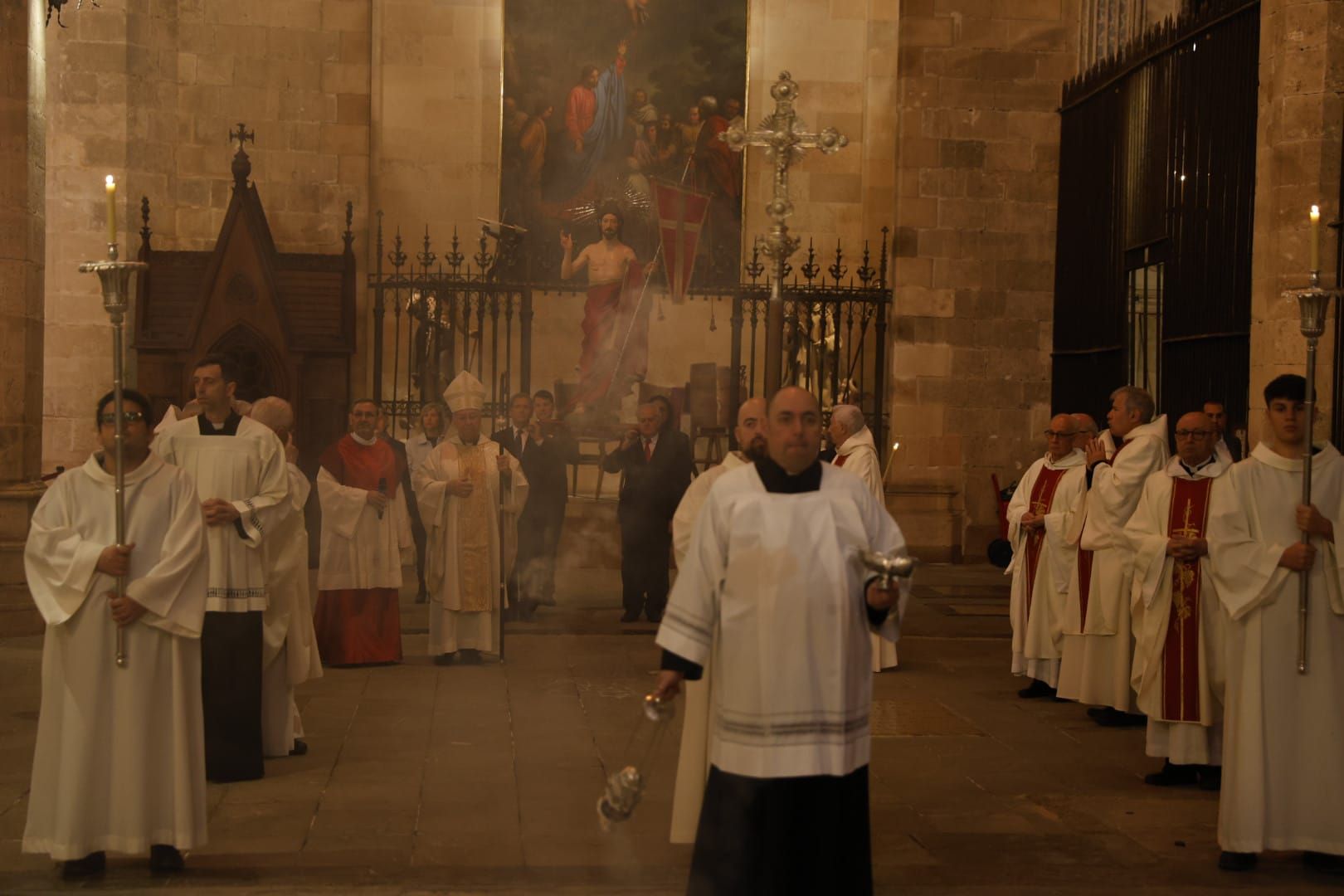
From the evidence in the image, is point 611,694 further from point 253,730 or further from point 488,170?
point 488,170

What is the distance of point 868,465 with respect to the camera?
10031 mm

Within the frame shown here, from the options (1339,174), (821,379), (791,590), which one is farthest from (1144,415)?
(821,379)

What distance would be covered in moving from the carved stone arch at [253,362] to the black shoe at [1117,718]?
824 centimetres

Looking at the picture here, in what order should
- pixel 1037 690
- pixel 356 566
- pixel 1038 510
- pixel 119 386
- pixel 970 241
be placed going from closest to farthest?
1. pixel 119 386
2. pixel 1037 690
3. pixel 1038 510
4. pixel 356 566
5. pixel 970 241

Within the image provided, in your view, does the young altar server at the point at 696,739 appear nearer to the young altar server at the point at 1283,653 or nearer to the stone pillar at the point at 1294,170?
the young altar server at the point at 1283,653

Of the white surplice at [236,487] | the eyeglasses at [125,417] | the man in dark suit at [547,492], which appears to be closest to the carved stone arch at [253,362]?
the man in dark suit at [547,492]

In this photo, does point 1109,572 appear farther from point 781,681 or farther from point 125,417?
point 125,417

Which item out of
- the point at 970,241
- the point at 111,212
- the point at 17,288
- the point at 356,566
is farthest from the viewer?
the point at 970,241

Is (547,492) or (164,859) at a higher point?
(547,492)

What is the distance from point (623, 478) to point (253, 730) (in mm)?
5496

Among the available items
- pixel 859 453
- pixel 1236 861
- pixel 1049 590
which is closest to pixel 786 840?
pixel 1236 861

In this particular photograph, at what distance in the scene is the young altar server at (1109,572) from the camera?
820 cm

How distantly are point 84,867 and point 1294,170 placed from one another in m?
7.58

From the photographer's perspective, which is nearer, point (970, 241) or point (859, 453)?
point (859, 453)
